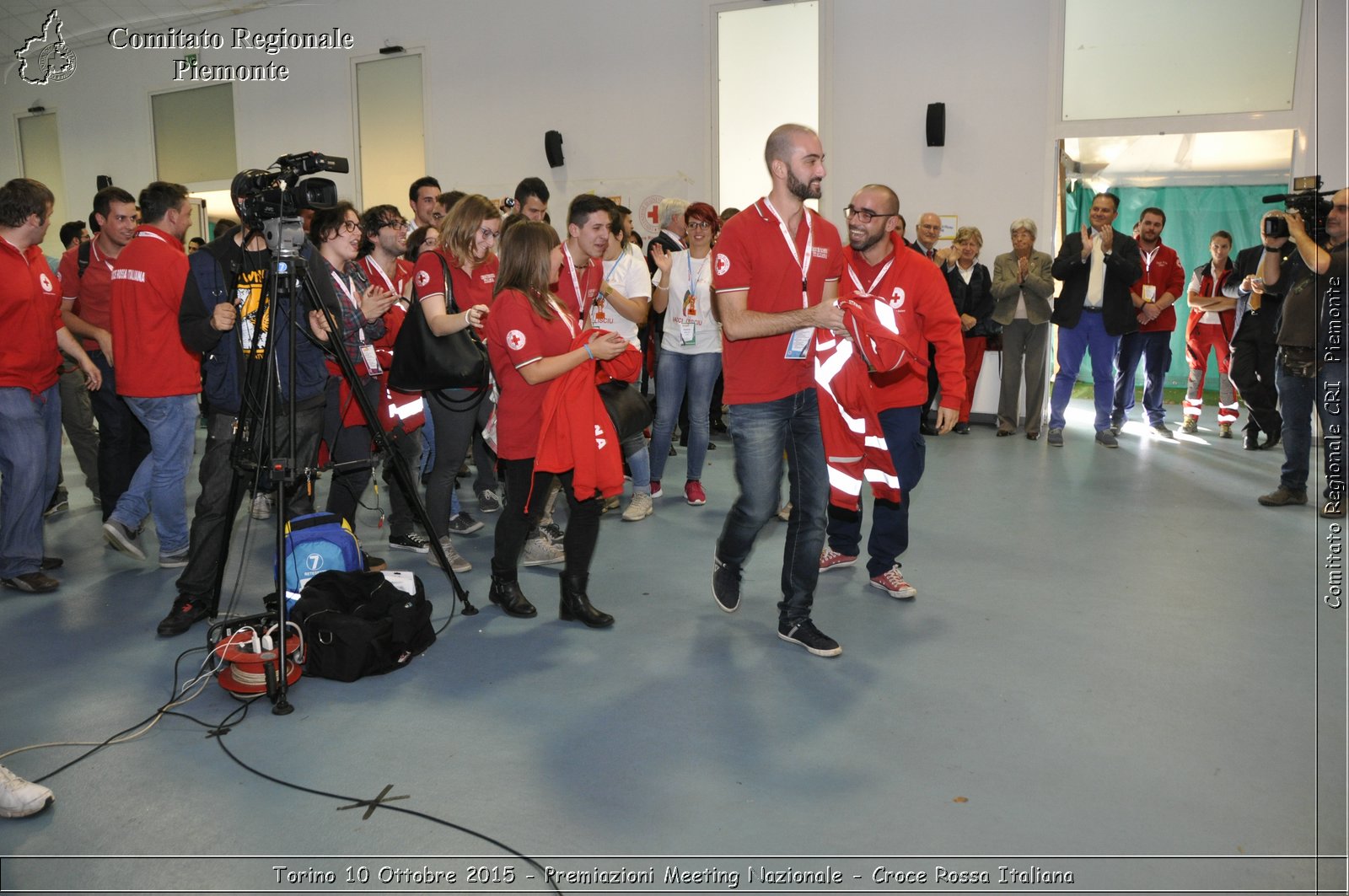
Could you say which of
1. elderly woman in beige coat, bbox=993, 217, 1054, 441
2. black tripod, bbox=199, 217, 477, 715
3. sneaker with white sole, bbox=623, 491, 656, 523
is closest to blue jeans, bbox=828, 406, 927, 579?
sneaker with white sole, bbox=623, 491, 656, 523

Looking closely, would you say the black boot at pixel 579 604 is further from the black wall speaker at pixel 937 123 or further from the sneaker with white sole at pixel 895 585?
the black wall speaker at pixel 937 123

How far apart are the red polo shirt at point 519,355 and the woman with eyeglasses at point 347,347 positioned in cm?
74

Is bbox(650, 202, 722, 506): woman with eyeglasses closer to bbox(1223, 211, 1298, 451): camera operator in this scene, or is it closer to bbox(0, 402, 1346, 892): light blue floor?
bbox(0, 402, 1346, 892): light blue floor

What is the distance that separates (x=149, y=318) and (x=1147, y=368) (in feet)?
24.3

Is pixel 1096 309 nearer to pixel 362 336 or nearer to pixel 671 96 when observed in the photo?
pixel 671 96

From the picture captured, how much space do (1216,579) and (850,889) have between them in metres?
2.92

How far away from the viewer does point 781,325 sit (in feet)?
10.1

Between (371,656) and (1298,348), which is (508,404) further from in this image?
(1298,348)

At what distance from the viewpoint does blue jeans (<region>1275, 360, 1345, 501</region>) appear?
5152mm

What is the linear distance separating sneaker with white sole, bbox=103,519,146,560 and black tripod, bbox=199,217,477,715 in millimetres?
1083

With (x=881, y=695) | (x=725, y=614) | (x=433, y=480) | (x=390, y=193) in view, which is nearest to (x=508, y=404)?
(x=433, y=480)

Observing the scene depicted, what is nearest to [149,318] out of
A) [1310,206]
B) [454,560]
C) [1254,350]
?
[454,560]

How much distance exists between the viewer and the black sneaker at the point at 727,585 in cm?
372

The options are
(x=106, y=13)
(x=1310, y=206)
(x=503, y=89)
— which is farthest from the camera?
(x=106, y=13)
